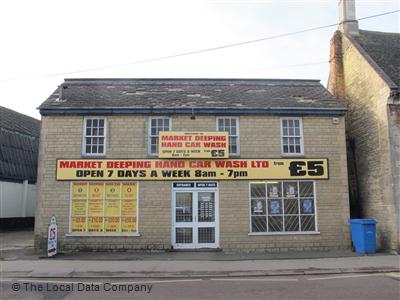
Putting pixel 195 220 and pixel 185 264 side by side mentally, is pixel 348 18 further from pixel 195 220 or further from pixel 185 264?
pixel 185 264

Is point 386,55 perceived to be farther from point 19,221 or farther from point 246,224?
point 19,221

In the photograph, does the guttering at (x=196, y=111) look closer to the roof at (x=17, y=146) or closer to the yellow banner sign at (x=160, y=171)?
the yellow banner sign at (x=160, y=171)

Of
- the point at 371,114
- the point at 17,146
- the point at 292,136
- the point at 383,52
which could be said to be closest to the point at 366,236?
the point at 292,136

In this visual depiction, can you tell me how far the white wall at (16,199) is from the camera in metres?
24.1

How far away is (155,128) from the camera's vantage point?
50.5 feet

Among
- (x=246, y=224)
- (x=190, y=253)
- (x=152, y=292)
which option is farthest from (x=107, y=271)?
(x=246, y=224)

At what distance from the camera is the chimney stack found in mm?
19156

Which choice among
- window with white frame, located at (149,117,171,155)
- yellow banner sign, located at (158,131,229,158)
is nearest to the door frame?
yellow banner sign, located at (158,131,229,158)

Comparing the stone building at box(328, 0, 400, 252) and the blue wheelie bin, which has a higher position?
the stone building at box(328, 0, 400, 252)

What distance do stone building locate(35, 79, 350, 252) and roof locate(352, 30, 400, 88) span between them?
2.40m

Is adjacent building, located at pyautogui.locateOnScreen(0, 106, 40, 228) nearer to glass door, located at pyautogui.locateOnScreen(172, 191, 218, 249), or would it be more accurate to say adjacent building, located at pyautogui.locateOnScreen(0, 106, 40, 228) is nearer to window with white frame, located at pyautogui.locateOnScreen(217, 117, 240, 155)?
glass door, located at pyautogui.locateOnScreen(172, 191, 218, 249)

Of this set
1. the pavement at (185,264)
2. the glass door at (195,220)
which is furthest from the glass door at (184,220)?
the pavement at (185,264)

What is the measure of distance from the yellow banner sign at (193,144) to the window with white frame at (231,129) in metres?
0.48

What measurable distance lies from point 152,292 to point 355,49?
575 inches
